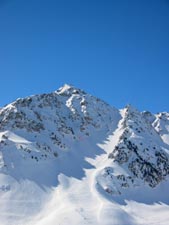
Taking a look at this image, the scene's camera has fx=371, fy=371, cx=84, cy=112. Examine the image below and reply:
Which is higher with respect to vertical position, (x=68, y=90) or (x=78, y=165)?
(x=68, y=90)

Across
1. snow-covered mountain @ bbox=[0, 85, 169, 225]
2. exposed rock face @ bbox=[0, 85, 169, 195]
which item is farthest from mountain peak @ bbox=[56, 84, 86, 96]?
snow-covered mountain @ bbox=[0, 85, 169, 225]

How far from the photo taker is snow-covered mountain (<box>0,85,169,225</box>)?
67.1m

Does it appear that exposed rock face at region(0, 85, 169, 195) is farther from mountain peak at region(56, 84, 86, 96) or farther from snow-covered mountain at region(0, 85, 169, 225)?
mountain peak at region(56, 84, 86, 96)

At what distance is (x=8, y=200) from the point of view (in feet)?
226

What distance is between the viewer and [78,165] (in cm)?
8575

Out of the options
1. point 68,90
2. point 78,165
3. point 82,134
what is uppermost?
point 68,90

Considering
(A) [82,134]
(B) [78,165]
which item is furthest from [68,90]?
(B) [78,165]

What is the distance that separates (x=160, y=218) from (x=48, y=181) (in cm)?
2380

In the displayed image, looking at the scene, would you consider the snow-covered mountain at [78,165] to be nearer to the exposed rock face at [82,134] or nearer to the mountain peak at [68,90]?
the exposed rock face at [82,134]

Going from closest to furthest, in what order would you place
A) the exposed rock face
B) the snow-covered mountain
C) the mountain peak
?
the snow-covered mountain
the exposed rock face
the mountain peak

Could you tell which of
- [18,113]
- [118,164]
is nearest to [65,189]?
[118,164]

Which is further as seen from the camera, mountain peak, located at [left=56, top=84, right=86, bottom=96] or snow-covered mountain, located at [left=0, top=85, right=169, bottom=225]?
mountain peak, located at [left=56, top=84, right=86, bottom=96]

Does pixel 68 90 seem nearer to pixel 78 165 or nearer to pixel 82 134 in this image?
pixel 82 134

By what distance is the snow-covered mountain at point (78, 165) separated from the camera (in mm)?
67125
